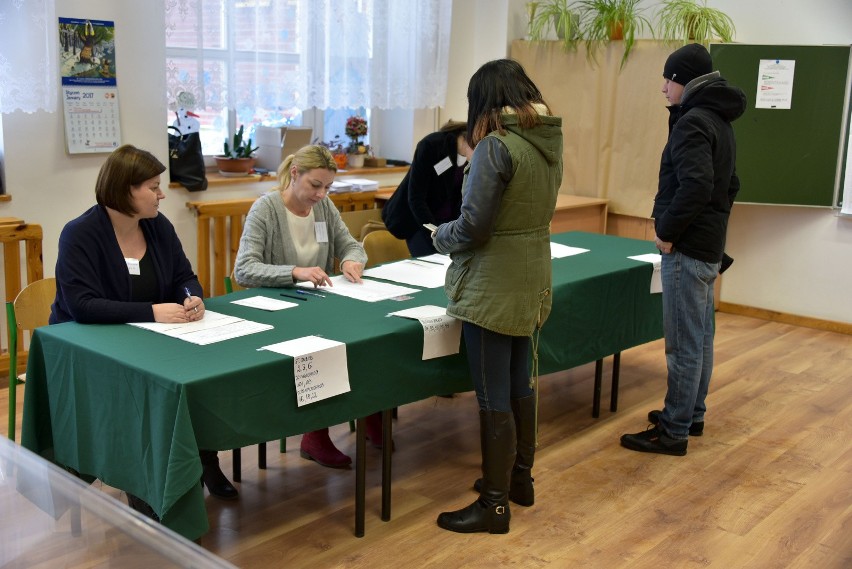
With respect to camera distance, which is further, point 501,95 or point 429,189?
point 429,189

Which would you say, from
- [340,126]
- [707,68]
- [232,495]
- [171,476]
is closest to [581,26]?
[340,126]

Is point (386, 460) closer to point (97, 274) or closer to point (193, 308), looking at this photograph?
point (193, 308)

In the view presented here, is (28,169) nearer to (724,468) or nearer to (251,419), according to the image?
(251,419)

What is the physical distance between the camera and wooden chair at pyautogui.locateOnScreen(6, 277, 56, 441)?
309cm

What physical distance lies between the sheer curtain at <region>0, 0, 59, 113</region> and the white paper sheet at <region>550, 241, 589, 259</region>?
237cm

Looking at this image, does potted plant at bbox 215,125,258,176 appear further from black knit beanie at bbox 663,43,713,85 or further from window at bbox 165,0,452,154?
black knit beanie at bbox 663,43,713,85

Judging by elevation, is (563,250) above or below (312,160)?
below

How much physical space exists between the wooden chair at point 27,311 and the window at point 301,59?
1.82m

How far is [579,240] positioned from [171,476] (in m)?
2.65

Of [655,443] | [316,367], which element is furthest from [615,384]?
[316,367]

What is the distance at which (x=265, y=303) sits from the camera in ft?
9.91

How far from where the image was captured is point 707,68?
3379mm

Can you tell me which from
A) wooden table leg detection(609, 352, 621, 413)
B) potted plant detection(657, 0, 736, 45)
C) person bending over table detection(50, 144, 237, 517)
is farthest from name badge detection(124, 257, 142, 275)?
potted plant detection(657, 0, 736, 45)

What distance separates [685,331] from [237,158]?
9.30 ft
